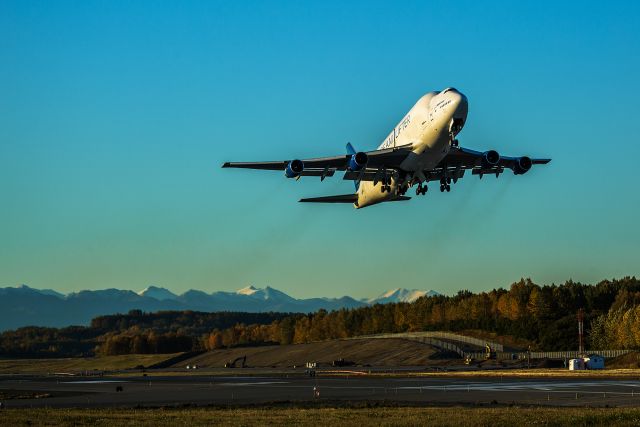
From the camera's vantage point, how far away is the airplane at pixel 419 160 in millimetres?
70375

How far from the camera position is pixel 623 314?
6619 inches

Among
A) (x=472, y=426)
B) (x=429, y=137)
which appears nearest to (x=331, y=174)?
(x=429, y=137)

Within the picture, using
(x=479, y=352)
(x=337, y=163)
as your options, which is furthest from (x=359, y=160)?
(x=479, y=352)

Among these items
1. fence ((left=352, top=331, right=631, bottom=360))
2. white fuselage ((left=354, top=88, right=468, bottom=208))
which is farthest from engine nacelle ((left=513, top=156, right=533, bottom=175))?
fence ((left=352, top=331, right=631, bottom=360))

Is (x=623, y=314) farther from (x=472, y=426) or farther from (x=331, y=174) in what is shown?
(x=472, y=426)

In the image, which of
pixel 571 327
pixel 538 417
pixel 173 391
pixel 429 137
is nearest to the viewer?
pixel 538 417

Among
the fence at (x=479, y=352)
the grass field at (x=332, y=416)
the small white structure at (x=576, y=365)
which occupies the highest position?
the fence at (x=479, y=352)

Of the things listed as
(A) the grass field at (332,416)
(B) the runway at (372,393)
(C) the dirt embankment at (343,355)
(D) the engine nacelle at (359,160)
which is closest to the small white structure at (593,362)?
(B) the runway at (372,393)

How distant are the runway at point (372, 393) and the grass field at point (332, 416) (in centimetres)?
732

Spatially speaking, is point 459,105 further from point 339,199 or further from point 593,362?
point 593,362

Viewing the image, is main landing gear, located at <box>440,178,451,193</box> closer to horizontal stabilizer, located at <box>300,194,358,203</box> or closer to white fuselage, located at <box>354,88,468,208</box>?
white fuselage, located at <box>354,88,468,208</box>

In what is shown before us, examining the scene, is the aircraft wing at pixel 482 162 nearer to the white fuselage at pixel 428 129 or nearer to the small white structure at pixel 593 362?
the white fuselage at pixel 428 129

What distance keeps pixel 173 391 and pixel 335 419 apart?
128 feet

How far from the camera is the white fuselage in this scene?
69.2m
